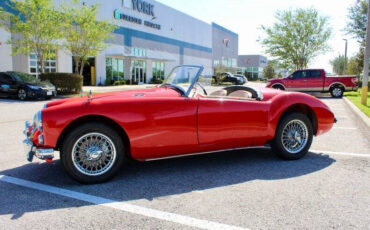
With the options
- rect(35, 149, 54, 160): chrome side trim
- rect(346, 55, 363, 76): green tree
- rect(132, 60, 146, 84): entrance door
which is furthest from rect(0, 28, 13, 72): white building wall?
rect(346, 55, 363, 76): green tree

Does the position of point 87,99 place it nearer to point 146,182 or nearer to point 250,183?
point 146,182

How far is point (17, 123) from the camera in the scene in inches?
320

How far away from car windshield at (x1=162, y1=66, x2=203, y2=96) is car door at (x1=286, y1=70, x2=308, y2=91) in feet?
55.7

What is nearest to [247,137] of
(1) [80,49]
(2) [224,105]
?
(2) [224,105]

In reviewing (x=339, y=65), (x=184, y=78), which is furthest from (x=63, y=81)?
(x=339, y=65)

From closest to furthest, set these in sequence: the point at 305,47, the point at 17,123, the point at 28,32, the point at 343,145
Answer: the point at 343,145, the point at 17,123, the point at 28,32, the point at 305,47

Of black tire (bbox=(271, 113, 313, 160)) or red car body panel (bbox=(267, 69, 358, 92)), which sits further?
red car body panel (bbox=(267, 69, 358, 92))

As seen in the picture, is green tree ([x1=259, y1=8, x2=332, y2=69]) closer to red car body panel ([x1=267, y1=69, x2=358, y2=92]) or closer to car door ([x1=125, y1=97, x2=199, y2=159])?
red car body panel ([x1=267, y1=69, x2=358, y2=92])

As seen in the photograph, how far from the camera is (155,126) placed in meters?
3.68

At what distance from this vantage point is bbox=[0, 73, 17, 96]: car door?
1628 cm

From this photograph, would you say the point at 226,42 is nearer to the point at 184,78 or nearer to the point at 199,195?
the point at 184,78

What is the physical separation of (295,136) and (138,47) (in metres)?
36.2

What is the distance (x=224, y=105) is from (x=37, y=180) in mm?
2538

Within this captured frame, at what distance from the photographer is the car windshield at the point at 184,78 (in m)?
4.11
